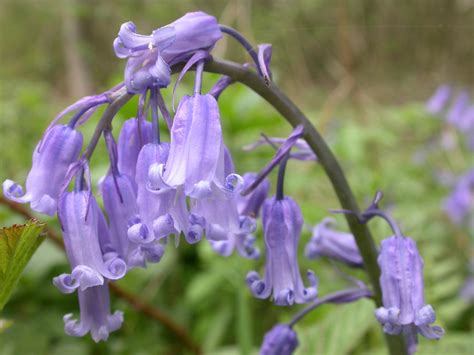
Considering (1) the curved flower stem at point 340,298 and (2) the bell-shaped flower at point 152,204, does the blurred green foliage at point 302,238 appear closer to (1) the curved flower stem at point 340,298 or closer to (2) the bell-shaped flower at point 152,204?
(1) the curved flower stem at point 340,298

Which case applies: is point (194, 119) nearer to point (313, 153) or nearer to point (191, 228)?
point (191, 228)

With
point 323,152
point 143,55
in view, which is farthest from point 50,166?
point 323,152

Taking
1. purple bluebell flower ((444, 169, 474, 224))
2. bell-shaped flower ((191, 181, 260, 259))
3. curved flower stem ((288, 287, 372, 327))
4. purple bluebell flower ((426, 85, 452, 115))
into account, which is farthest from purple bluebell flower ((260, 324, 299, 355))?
purple bluebell flower ((426, 85, 452, 115))

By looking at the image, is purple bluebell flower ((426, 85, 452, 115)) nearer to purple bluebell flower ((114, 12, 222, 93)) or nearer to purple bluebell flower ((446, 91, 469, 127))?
purple bluebell flower ((446, 91, 469, 127))

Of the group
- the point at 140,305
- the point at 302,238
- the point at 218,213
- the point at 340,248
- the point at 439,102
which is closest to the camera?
the point at 218,213

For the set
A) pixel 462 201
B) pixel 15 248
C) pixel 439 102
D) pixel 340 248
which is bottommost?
pixel 462 201

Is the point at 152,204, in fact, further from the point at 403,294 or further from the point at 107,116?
the point at 403,294
